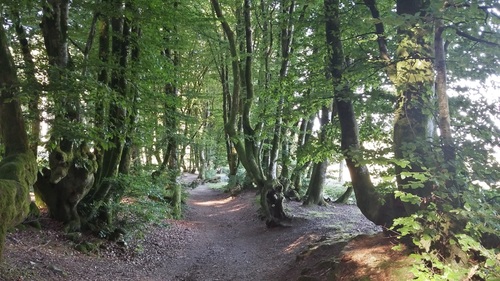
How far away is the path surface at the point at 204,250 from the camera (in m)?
7.24

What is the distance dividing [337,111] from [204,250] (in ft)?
21.7

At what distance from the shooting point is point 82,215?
32.4 feet

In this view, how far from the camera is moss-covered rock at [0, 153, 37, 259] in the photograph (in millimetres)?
4680

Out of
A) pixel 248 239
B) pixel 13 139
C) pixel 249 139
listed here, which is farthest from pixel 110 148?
pixel 248 239

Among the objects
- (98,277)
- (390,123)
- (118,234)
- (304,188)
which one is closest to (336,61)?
(390,123)

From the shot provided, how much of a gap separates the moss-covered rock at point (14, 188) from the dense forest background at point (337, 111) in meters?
0.03

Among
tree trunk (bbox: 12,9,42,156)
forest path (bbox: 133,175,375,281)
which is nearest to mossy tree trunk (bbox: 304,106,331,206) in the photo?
forest path (bbox: 133,175,375,281)

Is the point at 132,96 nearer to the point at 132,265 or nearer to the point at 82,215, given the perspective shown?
the point at 82,215

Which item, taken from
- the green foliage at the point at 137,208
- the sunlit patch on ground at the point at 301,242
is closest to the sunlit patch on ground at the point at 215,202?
the green foliage at the point at 137,208

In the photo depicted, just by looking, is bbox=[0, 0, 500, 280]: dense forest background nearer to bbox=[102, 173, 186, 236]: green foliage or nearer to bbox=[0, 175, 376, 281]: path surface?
bbox=[102, 173, 186, 236]: green foliage

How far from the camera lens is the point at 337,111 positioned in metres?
7.96

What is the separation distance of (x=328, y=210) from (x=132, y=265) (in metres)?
8.74

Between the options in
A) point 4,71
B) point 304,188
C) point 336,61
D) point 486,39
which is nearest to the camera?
point 486,39

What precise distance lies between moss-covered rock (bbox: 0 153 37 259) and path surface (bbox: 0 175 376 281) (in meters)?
1.43
